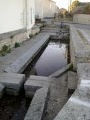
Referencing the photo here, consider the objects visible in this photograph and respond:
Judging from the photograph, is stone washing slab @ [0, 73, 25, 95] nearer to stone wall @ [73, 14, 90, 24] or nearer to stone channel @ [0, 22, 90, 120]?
stone channel @ [0, 22, 90, 120]

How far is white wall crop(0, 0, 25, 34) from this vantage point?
11438mm

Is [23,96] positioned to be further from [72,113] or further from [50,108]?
[72,113]

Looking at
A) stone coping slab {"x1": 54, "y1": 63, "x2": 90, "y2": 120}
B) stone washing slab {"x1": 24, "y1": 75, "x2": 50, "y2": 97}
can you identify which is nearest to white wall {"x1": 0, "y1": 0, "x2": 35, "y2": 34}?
stone washing slab {"x1": 24, "y1": 75, "x2": 50, "y2": 97}

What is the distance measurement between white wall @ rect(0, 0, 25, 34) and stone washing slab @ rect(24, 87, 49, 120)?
22.4 feet

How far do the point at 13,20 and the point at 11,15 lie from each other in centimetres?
46

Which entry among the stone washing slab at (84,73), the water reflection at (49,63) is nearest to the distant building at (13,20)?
the water reflection at (49,63)

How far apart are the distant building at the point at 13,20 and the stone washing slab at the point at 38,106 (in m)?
5.80

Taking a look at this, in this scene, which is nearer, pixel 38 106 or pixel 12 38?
pixel 38 106

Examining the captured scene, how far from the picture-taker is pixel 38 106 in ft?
15.2

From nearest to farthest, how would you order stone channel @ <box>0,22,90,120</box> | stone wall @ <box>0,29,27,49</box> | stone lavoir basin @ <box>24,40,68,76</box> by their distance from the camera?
stone channel @ <box>0,22,90,120</box> → stone lavoir basin @ <box>24,40,68,76</box> → stone wall @ <box>0,29,27,49</box>

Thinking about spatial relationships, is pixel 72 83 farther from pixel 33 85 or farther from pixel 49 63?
pixel 49 63

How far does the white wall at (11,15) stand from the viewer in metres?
11.4

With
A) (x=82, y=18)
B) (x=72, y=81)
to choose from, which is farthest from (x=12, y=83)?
(x=82, y=18)

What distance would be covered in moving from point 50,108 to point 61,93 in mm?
901
